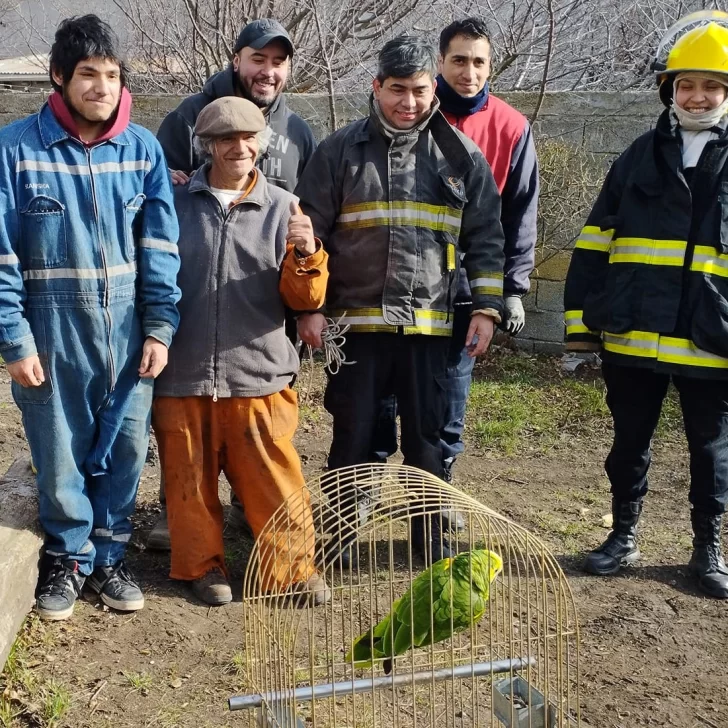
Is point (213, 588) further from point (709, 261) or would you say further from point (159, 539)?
point (709, 261)

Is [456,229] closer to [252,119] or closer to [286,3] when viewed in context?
[252,119]

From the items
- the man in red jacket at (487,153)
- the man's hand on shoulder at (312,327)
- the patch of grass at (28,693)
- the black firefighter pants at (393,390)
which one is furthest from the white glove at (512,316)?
the patch of grass at (28,693)

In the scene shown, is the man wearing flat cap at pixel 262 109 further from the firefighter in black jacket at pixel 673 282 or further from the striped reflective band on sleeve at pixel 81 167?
the firefighter in black jacket at pixel 673 282

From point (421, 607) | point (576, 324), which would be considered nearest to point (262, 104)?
point (576, 324)

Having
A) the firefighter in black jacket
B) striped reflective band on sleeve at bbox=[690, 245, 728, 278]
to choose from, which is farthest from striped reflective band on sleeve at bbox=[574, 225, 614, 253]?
striped reflective band on sleeve at bbox=[690, 245, 728, 278]

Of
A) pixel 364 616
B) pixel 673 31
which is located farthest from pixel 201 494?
pixel 673 31

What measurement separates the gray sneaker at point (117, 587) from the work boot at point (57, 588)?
0.07 metres

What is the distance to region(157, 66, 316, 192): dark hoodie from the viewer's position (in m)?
3.97

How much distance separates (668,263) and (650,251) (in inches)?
3.4

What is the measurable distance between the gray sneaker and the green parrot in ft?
4.16

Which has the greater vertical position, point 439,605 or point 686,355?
point 686,355

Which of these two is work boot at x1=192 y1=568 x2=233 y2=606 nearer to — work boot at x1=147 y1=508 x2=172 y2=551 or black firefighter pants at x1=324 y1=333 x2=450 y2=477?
work boot at x1=147 y1=508 x2=172 y2=551

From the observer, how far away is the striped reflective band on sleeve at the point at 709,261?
3666mm

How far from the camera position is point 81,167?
3.25m
